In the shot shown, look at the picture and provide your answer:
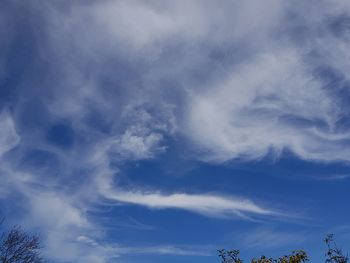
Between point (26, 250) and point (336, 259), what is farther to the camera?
point (26, 250)

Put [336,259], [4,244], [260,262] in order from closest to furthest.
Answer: [336,259] < [260,262] < [4,244]

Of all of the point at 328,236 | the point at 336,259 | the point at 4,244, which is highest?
the point at 4,244

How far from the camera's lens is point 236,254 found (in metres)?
31.1

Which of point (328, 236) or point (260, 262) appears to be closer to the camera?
point (328, 236)

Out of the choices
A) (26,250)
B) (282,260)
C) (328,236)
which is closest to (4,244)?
(26,250)

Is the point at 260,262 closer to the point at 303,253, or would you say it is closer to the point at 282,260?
the point at 282,260

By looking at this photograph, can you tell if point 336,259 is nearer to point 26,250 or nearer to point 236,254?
point 236,254

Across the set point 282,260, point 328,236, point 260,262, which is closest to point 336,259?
point 328,236

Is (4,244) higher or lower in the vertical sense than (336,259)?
higher

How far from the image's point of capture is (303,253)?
2741 cm

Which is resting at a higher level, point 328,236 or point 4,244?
point 4,244

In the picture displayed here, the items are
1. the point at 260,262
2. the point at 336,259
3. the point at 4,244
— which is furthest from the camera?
the point at 4,244

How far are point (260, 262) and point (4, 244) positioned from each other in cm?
2720

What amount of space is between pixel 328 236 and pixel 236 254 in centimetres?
798
